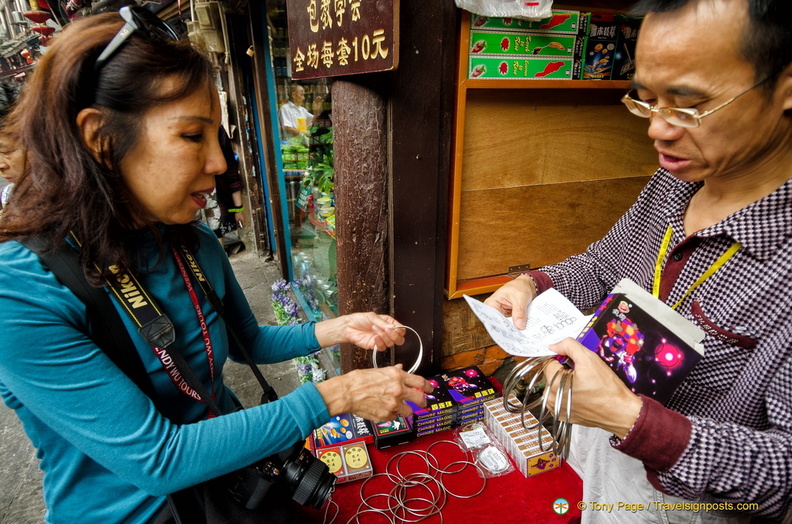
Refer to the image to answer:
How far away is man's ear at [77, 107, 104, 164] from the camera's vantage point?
3.59 feet

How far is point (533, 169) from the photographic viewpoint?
7.40 feet

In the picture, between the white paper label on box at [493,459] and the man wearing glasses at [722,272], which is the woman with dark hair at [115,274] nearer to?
the man wearing glasses at [722,272]

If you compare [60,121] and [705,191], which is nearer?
[60,121]

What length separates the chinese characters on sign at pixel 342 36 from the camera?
1.55m

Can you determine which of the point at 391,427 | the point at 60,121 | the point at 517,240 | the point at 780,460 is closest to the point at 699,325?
the point at 780,460

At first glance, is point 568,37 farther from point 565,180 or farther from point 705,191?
point 705,191

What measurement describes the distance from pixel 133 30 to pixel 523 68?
1.61 metres

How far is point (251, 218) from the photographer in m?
6.69

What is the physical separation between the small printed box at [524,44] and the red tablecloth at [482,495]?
6.47 feet

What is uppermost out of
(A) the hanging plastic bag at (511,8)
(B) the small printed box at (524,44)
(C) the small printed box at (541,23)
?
(A) the hanging plastic bag at (511,8)

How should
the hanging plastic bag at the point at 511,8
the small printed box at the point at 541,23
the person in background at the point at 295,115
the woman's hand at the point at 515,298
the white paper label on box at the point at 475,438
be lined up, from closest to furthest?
1. the woman's hand at the point at 515,298
2. the hanging plastic bag at the point at 511,8
3. the small printed box at the point at 541,23
4. the white paper label on box at the point at 475,438
5. the person in background at the point at 295,115

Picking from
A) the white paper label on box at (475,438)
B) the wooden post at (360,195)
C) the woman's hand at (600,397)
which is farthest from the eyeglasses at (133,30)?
the white paper label on box at (475,438)

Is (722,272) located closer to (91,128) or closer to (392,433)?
(392,433)

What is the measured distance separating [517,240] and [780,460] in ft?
5.07
